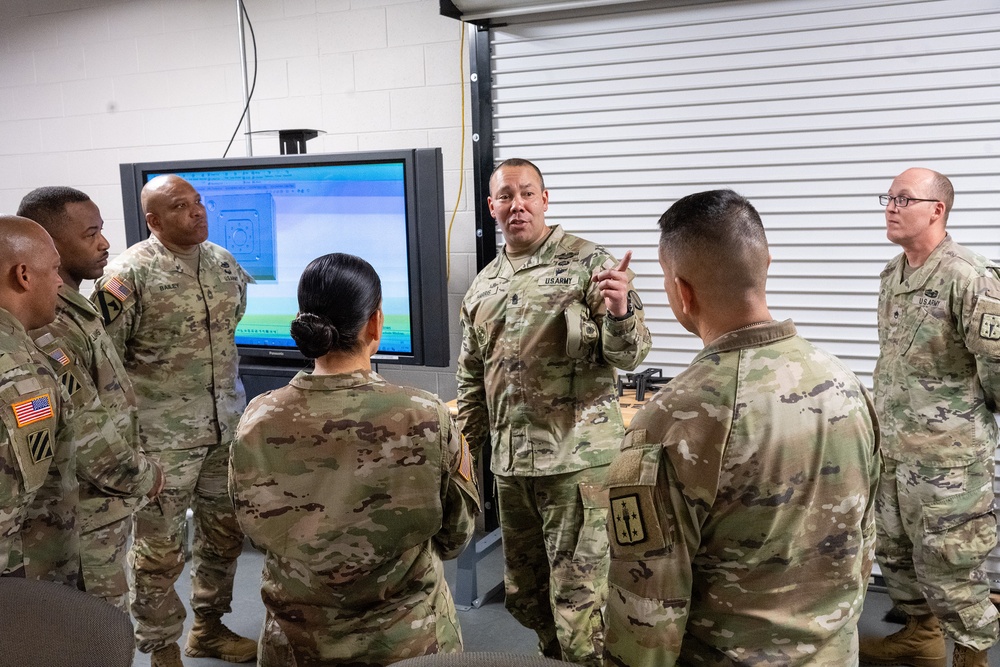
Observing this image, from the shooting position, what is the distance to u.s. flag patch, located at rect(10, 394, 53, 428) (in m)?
1.88

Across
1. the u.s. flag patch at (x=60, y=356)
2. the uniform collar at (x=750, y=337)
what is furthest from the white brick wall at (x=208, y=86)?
the uniform collar at (x=750, y=337)

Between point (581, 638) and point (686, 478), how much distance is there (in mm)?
1596

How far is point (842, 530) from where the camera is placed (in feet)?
4.77

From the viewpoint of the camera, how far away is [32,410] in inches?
75.1

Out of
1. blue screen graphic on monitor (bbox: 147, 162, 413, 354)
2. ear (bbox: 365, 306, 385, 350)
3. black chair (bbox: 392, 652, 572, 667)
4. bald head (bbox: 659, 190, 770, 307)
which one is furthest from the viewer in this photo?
blue screen graphic on monitor (bbox: 147, 162, 413, 354)

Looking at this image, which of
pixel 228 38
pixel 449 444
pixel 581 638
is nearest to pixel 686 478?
pixel 449 444

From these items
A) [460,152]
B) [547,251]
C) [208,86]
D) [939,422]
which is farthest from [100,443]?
[208,86]

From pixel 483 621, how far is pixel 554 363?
1.27 m

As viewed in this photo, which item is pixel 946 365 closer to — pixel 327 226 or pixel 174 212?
pixel 327 226

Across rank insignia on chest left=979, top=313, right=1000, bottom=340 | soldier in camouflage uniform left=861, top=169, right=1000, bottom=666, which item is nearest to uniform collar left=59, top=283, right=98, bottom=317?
soldier in camouflage uniform left=861, top=169, right=1000, bottom=666

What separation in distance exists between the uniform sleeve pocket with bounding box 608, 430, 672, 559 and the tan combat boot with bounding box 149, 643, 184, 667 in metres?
2.25

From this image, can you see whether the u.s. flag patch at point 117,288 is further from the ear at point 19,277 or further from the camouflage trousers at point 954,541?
the camouflage trousers at point 954,541

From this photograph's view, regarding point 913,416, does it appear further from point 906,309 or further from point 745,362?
point 745,362

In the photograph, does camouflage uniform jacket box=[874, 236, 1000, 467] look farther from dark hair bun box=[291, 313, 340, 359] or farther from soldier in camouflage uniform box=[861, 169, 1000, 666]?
dark hair bun box=[291, 313, 340, 359]
